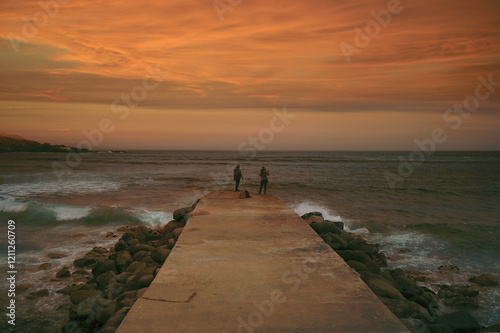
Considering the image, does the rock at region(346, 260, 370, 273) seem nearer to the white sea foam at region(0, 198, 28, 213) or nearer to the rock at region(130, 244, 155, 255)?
the rock at region(130, 244, 155, 255)

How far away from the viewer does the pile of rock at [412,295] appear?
5914 millimetres

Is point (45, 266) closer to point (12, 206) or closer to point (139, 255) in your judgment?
point (139, 255)

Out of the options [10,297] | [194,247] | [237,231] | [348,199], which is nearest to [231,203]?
[237,231]

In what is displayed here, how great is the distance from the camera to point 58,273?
9.23 metres

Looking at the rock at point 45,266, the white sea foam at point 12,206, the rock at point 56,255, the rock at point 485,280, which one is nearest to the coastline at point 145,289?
the rock at point 485,280

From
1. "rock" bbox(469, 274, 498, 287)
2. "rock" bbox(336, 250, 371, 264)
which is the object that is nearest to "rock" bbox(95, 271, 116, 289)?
"rock" bbox(336, 250, 371, 264)

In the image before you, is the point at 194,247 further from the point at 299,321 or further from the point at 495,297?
the point at 495,297

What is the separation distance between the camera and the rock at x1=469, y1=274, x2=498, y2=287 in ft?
30.0

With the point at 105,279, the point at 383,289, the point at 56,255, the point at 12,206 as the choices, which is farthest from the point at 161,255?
the point at 12,206

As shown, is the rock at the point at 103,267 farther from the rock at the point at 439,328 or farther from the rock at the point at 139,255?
the rock at the point at 439,328

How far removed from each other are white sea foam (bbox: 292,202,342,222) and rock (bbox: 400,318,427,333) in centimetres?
1222

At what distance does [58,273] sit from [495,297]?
36.9ft

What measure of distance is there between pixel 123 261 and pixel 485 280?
983cm

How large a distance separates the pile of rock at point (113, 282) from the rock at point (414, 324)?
4.35 metres
